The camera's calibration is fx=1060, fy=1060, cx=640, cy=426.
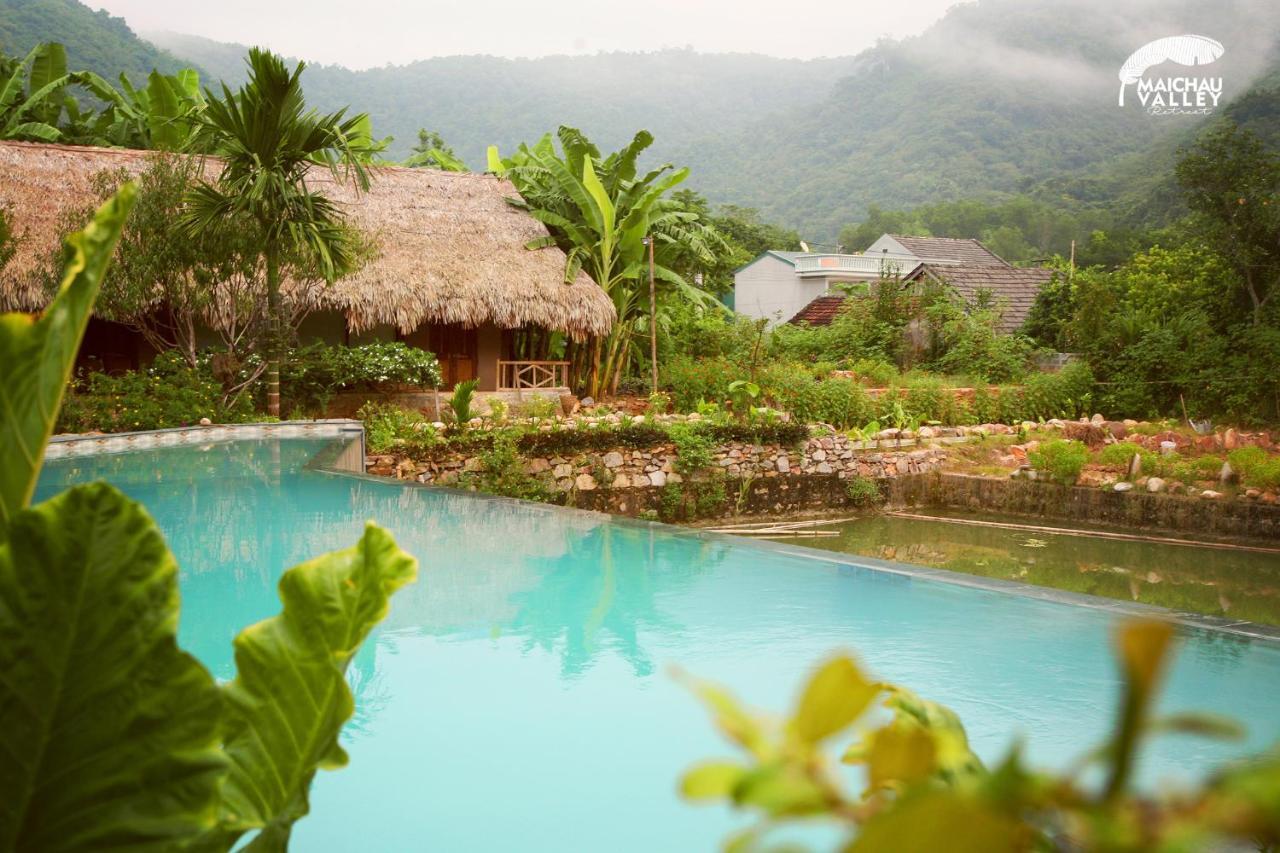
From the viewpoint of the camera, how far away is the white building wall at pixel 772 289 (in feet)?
95.2

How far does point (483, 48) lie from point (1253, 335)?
9275cm

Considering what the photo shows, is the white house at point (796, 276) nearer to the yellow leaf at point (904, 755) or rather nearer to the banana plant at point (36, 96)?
the banana plant at point (36, 96)

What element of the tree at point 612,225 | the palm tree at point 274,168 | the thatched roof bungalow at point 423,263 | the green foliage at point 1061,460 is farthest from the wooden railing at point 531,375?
the green foliage at point 1061,460

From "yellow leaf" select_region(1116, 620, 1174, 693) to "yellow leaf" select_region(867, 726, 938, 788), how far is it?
0.10m

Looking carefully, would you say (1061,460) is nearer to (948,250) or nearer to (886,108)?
(948,250)

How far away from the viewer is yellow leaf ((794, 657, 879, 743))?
0.39 m

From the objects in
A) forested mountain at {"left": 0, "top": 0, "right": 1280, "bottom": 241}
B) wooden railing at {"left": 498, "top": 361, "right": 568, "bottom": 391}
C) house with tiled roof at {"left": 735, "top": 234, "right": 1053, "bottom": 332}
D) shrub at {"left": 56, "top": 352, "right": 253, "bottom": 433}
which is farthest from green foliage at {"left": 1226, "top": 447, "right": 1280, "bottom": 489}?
forested mountain at {"left": 0, "top": 0, "right": 1280, "bottom": 241}

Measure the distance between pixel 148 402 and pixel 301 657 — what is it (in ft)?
34.5

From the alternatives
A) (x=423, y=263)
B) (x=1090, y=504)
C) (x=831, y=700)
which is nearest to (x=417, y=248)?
(x=423, y=263)

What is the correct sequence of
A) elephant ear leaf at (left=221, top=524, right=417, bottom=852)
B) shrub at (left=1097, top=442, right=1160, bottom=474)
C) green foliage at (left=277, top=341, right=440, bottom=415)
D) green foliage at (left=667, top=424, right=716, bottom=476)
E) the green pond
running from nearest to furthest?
1. elephant ear leaf at (left=221, top=524, right=417, bottom=852)
2. the green pond
3. shrub at (left=1097, top=442, right=1160, bottom=474)
4. green foliage at (left=667, top=424, right=716, bottom=476)
5. green foliage at (left=277, top=341, right=440, bottom=415)

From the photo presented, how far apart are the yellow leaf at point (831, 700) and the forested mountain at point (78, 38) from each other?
105 ft

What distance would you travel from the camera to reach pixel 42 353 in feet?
2.22

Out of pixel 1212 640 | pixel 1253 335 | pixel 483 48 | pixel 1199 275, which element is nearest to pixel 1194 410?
pixel 1253 335

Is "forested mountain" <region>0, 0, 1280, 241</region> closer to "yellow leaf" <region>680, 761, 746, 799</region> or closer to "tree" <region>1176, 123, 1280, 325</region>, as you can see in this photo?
"tree" <region>1176, 123, 1280, 325</region>
